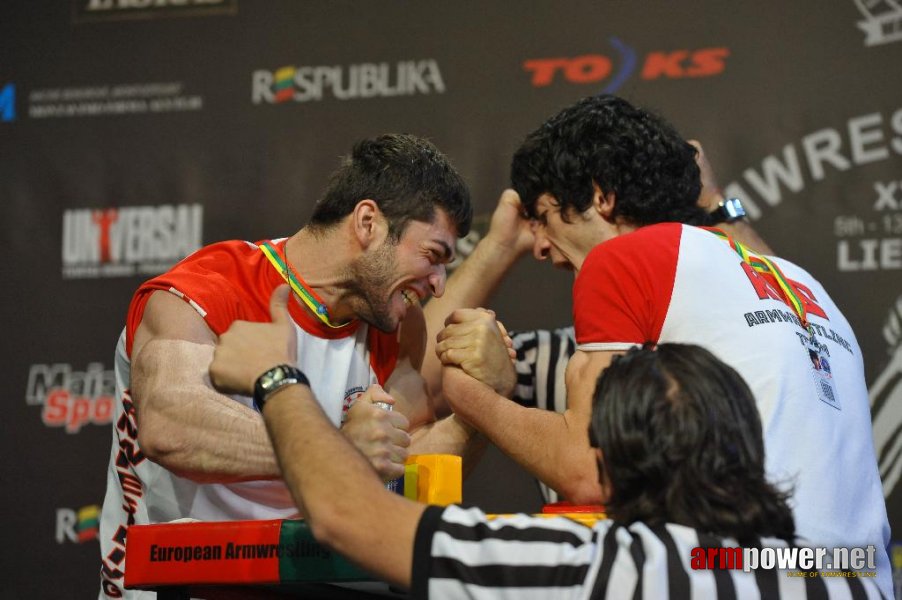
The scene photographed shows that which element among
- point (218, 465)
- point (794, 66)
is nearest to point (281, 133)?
point (794, 66)

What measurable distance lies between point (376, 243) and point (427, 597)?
127cm

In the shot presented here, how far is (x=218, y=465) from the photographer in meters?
1.77

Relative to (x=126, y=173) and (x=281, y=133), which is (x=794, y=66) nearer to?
(x=281, y=133)

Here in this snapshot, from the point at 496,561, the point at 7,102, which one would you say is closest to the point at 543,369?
the point at 496,561

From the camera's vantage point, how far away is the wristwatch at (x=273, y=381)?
134 cm

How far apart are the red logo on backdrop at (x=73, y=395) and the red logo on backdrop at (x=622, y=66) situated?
176 cm

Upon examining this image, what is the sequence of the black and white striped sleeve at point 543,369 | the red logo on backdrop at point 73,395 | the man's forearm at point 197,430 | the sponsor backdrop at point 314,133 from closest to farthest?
the man's forearm at point 197,430, the black and white striped sleeve at point 543,369, the sponsor backdrop at point 314,133, the red logo on backdrop at point 73,395

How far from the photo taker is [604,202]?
2.36 metres

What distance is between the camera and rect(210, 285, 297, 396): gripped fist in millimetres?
1373

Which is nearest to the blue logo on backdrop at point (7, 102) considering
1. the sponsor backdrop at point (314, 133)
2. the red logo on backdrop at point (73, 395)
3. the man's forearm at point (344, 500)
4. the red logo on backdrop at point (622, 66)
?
the sponsor backdrop at point (314, 133)

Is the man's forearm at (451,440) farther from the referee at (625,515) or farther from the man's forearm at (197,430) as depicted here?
the referee at (625,515)

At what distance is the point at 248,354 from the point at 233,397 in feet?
2.62

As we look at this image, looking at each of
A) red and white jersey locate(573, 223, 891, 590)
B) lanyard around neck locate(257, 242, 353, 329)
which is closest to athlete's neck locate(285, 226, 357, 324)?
lanyard around neck locate(257, 242, 353, 329)

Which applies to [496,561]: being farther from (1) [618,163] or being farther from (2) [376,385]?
(1) [618,163]
